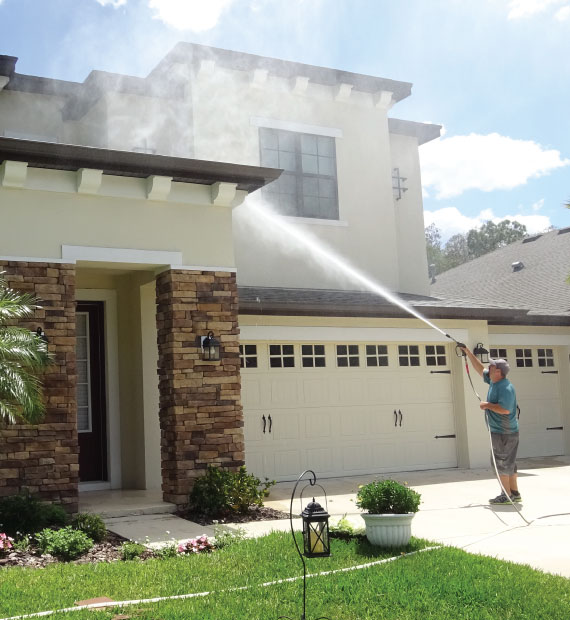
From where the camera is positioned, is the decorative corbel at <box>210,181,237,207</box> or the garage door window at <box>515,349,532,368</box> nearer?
the decorative corbel at <box>210,181,237,207</box>

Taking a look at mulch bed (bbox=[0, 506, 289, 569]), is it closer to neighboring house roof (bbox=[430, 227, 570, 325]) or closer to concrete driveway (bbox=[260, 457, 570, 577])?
concrete driveway (bbox=[260, 457, 570, 577])

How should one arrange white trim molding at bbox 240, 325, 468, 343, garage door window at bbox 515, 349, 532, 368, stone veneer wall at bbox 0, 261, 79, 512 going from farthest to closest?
1. garage door window at bbox 515, 349, 532, 368
2. white trim molding at bbox 240, 325, 468, 343
3. stone veneer wall at bbox 0, 261, 79, 512

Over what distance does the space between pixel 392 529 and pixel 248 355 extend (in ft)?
20.4

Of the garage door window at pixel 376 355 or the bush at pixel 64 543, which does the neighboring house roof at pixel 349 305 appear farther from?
the bush at pixel 64 543

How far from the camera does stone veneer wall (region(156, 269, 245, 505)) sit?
403 inches

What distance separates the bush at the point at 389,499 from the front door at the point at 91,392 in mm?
6107

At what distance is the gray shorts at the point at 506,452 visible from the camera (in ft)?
33.0

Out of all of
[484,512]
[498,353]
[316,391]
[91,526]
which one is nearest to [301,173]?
[316,391]

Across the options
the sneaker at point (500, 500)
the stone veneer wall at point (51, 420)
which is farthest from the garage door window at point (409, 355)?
the stone veneer wall at point (51, 420)

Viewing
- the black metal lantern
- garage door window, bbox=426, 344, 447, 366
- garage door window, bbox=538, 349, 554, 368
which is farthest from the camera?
garage door window, bbox=538, 349, 554, 368

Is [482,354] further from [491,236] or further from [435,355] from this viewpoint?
[491,236]

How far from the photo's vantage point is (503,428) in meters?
10.2

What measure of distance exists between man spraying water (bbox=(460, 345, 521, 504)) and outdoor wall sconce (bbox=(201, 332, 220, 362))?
10.5 ft

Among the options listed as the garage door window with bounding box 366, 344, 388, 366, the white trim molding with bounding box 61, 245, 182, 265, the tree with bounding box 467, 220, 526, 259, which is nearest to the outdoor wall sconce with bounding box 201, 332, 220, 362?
the white trim molding with bounding box 61, 245, 182, 265
